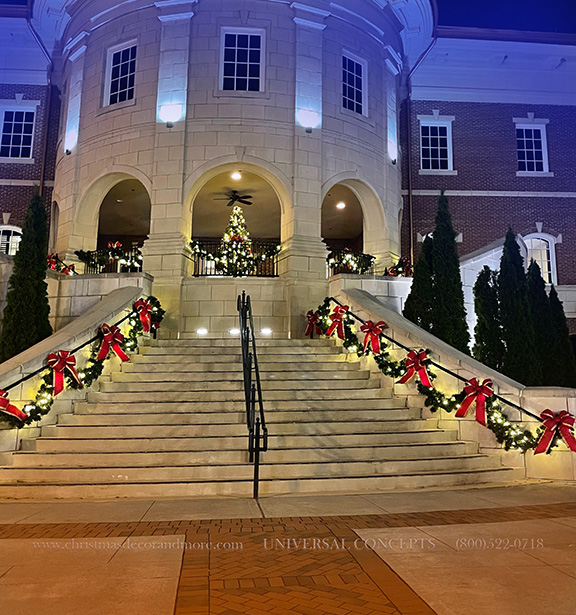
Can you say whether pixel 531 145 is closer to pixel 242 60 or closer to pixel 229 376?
pixel 242 60

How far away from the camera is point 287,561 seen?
13.7 feet

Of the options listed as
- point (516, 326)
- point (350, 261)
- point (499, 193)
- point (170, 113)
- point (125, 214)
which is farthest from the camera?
point (499, 193)

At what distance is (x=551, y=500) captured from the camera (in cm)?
654

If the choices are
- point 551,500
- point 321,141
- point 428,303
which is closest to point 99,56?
point 321,141

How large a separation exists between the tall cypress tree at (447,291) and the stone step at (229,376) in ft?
9.12

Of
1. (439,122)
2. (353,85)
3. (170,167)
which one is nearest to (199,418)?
(170,167)

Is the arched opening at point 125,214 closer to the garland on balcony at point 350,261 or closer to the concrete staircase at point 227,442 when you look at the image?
the garland on balcony at point 350,261

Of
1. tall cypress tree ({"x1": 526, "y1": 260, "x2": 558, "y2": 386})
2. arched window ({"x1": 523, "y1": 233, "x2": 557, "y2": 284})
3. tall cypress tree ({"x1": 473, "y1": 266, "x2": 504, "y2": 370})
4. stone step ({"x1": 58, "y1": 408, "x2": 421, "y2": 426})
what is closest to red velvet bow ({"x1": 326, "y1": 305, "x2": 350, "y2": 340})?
stone step ({"x1": 58, "y1": 408, "x2": 421, "y2": 426})

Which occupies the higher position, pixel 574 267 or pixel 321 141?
pixel 321 141

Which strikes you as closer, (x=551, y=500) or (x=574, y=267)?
(x=551, y=500)

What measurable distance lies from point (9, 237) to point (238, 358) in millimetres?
13856

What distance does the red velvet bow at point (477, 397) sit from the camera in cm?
830

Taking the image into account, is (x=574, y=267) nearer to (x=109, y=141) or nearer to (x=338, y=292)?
(x=338, y=292)

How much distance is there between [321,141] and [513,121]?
9975mm
